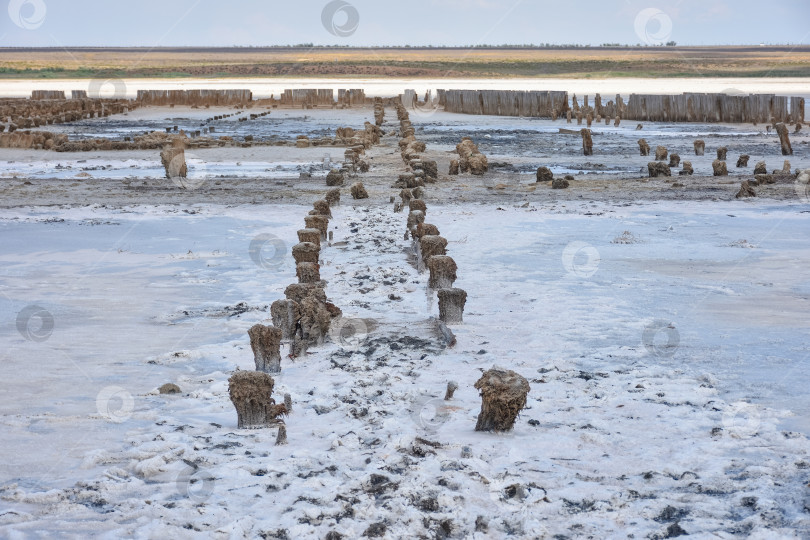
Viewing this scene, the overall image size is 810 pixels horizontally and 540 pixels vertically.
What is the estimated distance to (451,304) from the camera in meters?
8.47

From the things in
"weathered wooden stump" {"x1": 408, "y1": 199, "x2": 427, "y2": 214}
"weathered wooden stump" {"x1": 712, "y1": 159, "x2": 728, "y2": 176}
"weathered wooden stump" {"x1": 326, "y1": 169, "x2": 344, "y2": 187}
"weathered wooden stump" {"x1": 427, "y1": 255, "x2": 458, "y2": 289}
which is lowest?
"weathered wooden stump" {"x1": 427, "y1": 255, "x2": 458, "y2": 289}

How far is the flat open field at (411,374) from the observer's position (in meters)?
4.99

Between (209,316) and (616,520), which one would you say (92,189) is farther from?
(616,520)

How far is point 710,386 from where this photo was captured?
22.7 feet

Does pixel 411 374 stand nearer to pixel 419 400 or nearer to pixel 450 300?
pixel 419 400

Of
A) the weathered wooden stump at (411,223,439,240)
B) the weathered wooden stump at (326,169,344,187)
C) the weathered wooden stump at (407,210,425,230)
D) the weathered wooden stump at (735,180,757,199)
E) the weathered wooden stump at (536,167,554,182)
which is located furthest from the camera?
the weathered wooden stump at (536,167,554,182)

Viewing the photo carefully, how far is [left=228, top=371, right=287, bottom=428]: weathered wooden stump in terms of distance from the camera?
6035 millimetres

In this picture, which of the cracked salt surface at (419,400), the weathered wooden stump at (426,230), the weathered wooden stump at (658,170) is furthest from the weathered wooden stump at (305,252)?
the weathered wooden stump at (658,170)

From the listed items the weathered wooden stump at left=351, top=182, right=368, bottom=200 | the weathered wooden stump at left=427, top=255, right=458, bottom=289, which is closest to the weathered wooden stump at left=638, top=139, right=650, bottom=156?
the weathered wooden stump at left=351, top=182, right=368, bottom=200

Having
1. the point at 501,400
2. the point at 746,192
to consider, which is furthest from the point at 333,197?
the point at 501,400

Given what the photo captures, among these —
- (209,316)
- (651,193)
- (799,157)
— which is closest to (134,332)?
(209,316)

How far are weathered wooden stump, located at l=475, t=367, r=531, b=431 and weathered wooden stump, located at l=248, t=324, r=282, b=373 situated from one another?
180cm

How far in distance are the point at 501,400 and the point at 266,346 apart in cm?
206

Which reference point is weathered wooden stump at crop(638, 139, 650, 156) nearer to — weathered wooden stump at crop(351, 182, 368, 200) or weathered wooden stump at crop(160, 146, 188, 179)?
weathered wooden stump at crop(351, 182, 368, 200)
